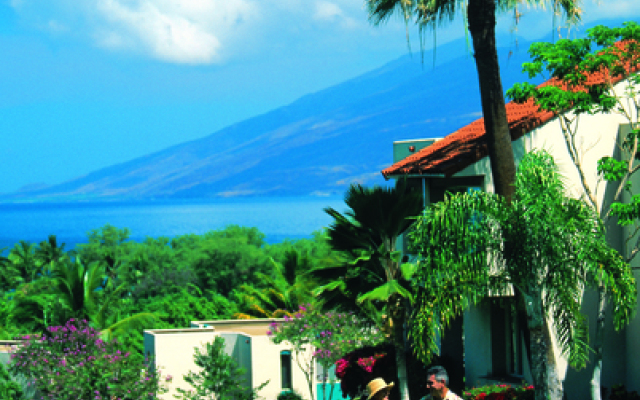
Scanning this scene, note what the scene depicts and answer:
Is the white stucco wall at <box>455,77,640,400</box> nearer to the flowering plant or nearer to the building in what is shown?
the building

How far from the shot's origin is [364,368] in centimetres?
2045

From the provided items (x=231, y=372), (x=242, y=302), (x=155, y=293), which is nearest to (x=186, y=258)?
(x=155, y=293)

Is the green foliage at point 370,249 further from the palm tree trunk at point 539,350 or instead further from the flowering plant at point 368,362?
the palm tree trunk at point 539,350

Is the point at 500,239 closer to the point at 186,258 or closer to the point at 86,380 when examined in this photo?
the point at 86,380

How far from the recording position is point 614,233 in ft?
59.7

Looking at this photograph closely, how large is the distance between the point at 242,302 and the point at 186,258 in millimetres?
29375

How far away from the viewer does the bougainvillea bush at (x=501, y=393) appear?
56.7ft

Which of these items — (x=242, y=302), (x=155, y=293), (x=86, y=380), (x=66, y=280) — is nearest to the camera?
(x=86, y=380)

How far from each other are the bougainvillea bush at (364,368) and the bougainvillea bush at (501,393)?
260cm

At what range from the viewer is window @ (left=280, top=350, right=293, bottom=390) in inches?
1293

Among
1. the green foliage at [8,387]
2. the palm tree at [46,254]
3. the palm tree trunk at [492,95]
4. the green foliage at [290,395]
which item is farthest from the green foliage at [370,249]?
the palm tree at [46,254]

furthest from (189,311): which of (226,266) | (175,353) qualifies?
(226,266)

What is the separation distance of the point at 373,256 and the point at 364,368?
3858 mm

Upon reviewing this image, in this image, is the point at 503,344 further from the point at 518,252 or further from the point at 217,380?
the point at 217,380
